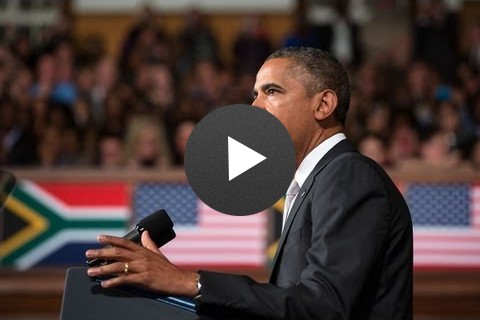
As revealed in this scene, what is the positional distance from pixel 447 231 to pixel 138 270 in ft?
17.8

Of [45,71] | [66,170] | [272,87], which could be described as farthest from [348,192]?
[45,71]

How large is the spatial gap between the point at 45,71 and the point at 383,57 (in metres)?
3.47

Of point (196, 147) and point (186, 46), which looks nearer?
point (196, 147)

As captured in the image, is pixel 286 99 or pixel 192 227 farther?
pixel 192 227

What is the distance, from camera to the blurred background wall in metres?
7.16

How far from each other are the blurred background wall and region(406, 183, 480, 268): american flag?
1 cm

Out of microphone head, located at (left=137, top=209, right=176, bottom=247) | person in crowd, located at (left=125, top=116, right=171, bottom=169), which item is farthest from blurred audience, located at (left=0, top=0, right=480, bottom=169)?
microphone head, located at (left=137, top=209, right=176, bottom=247)

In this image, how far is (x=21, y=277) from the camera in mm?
7293

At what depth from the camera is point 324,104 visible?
230 centimetres

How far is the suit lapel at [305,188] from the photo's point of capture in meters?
2.23

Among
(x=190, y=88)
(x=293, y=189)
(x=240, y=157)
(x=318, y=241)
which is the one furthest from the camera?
(x=190, y=88)

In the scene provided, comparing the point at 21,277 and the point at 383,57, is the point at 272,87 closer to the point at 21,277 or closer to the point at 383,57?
the point at 21,277

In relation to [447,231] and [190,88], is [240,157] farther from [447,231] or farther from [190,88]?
[190,88]

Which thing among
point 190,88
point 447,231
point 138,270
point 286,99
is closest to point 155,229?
point 138,270
